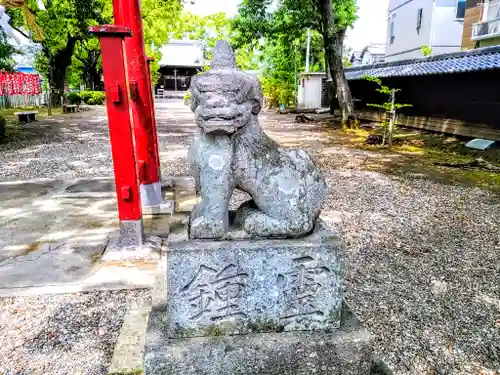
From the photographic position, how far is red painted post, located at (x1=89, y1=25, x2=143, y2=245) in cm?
349

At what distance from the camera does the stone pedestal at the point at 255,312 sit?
1806 millimetres

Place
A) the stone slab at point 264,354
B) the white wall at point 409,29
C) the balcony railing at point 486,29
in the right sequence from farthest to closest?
the white wall at point 409,29, the balcony railing at point 486,29, the stone slab at point 264,354

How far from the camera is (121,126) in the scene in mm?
3658

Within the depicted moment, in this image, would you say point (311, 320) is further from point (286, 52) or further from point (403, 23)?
point (286, 52)

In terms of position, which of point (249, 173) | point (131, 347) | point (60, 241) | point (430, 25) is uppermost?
point (430, 25)

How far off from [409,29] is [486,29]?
5.99 meters

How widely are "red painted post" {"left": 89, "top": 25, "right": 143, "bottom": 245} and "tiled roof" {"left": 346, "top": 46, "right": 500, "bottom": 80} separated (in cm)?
885

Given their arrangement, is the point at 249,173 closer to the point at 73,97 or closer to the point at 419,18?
the point at 419,18

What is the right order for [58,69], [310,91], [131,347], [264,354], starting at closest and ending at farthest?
[264,354], [131,347], [58,69], [310,91]

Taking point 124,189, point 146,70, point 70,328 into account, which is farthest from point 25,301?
point 146,70

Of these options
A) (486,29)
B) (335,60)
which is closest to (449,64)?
(335,60)

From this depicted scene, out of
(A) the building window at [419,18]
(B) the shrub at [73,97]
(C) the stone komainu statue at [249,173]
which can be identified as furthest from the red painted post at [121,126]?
(B) the shrub at [73,97]

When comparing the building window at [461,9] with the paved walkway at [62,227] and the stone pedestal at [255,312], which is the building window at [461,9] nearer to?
the paved walkway at [62,227]

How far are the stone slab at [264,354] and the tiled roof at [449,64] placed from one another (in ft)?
30.9
